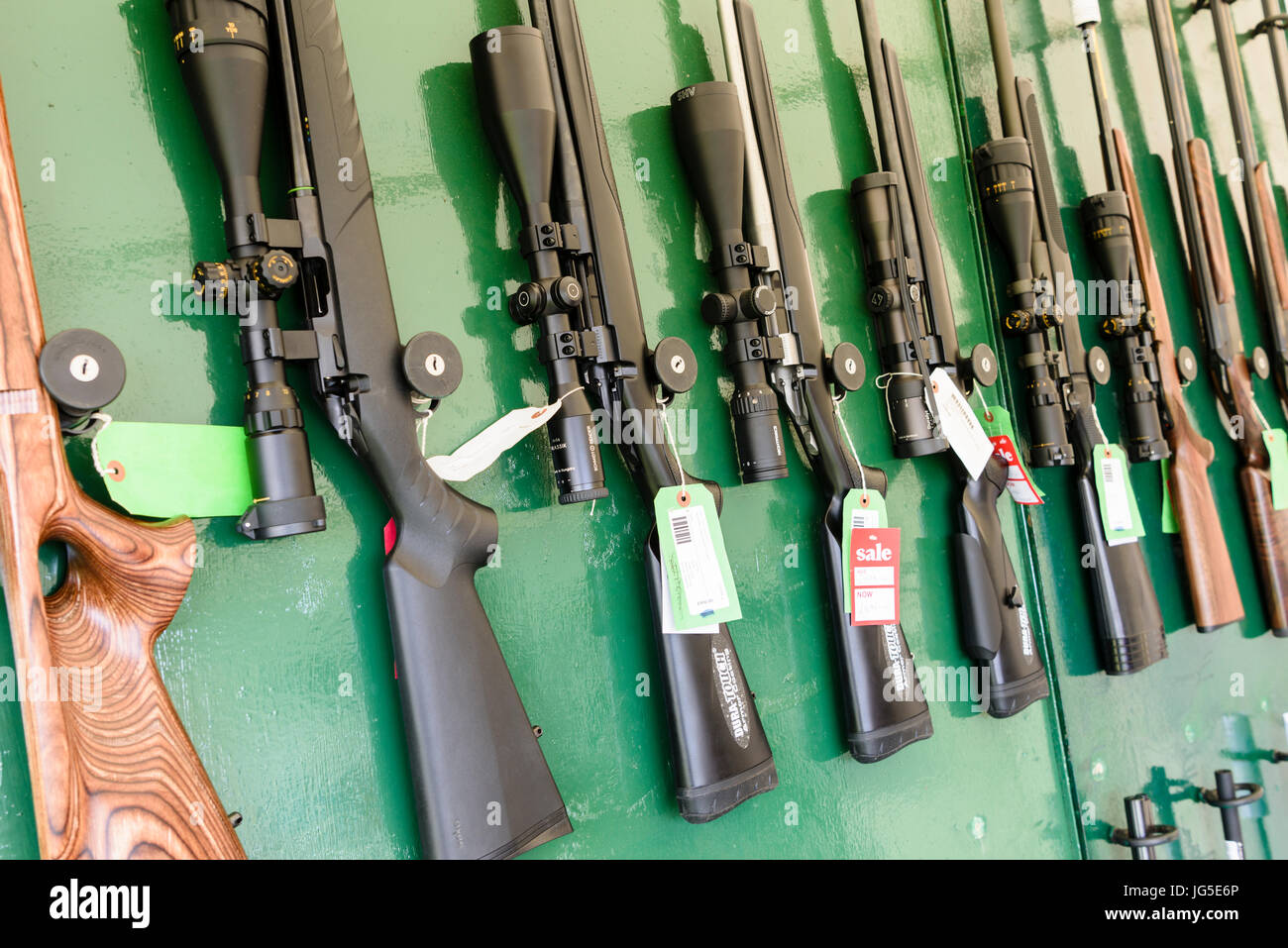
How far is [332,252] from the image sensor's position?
1.02 meters

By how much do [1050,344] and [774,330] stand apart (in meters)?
0.82

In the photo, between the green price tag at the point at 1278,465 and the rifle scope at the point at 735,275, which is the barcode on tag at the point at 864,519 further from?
the green price tag at the point at 1278,465

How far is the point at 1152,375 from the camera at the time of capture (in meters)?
2.08

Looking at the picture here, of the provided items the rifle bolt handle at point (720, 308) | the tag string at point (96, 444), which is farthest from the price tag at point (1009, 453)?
the tag string at point (96, 444)

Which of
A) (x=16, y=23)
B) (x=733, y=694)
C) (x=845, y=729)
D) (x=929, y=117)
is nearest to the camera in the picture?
(x=16, y=23)

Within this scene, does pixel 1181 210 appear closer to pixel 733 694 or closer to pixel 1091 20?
pixel 1091 20

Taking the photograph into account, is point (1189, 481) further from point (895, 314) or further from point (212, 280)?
point (212, 280)

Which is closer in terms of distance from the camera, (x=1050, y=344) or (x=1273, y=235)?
(x=1050, y=344)

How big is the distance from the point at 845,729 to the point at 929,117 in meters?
1.25

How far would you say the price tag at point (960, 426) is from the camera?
5.42ft

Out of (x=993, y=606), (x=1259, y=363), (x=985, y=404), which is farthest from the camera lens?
(x=1259, y=363)

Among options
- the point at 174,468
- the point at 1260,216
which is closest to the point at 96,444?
the point at 174,468

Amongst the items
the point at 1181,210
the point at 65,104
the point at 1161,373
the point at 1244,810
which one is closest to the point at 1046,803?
the point at 1244,810

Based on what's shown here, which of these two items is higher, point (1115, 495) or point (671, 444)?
point (671, 444)
